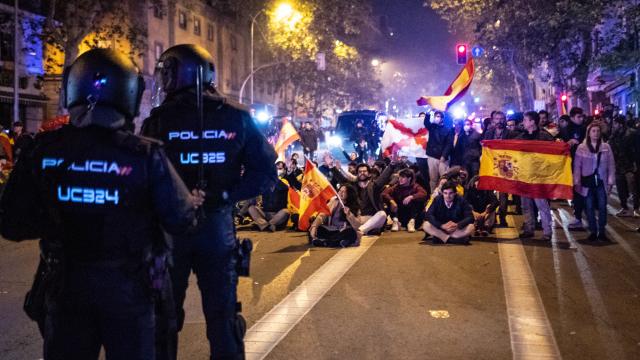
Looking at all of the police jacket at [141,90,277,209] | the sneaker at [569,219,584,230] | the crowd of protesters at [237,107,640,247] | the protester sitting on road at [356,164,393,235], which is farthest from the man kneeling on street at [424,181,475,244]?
the police jacket at [141,90,277,209]

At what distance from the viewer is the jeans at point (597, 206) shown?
1004 centimetres

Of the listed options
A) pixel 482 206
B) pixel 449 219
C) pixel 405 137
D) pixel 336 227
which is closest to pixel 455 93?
pixel 405 137

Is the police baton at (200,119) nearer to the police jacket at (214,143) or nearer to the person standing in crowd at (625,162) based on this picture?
the police jacket at (214,143)

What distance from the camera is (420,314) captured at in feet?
20.0

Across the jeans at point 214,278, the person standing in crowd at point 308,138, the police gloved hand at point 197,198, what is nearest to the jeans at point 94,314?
the police gloved hand at point 197,198

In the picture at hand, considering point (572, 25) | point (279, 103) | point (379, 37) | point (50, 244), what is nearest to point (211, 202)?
point (50, 244)

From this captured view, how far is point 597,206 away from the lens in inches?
402

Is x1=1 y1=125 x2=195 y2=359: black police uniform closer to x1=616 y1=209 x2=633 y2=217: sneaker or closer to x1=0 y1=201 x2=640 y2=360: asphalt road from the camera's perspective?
x1=0 y1=201 x2=640 y2=360: asphalt road

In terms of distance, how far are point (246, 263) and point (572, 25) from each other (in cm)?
2321

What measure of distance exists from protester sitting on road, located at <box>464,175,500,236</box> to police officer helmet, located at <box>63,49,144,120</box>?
8.56 m

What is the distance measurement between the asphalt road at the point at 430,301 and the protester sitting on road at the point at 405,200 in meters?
1.83

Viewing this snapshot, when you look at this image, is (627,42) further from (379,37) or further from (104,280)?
(379,37)

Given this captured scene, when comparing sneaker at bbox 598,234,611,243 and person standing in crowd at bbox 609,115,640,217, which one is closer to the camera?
sneaker at bbox 598,234,611,243

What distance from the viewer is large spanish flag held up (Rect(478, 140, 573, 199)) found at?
34.8 feet
